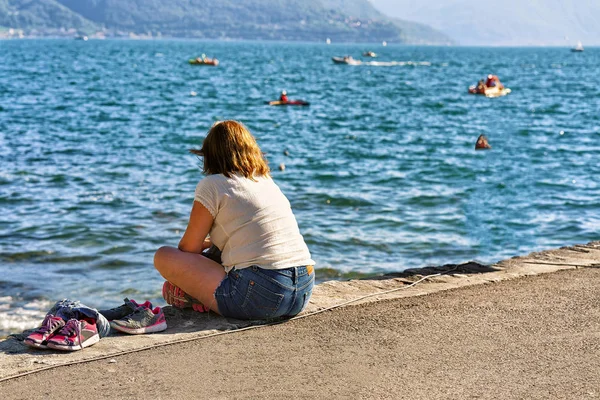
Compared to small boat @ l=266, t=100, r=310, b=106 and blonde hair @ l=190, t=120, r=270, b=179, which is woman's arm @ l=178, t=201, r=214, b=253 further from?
A: small boat @ l=266, t=100, r=310, b=106

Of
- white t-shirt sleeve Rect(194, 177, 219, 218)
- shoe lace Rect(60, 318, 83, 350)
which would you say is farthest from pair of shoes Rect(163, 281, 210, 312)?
shoe lace Rect(60, 318, 83, 350)

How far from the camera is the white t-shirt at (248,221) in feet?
15.2

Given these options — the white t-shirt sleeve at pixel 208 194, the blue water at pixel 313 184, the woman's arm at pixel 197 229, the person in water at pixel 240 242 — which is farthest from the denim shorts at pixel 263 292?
the blue water at pixel 313 184

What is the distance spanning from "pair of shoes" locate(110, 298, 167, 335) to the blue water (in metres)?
2.74

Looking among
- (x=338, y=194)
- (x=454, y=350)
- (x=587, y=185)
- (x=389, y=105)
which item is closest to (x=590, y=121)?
(x=389, y=105)

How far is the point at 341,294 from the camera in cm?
557

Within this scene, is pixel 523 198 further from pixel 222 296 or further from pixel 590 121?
pixel 590 121

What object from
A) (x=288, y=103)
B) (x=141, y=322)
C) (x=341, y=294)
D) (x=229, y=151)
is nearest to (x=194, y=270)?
(x=141, y=322)

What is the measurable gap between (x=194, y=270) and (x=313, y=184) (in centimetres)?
994

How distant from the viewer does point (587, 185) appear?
50.2 ft

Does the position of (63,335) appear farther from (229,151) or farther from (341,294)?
(341,294)

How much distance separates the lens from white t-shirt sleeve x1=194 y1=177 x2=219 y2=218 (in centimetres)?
462

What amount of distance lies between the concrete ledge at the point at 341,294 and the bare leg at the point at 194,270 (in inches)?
8.2

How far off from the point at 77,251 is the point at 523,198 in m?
8.13
